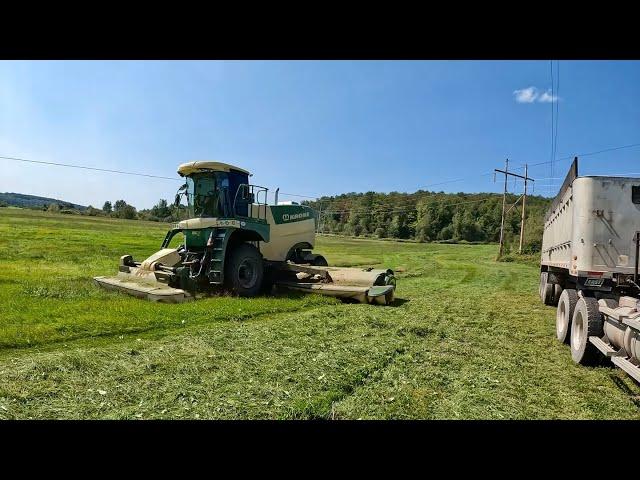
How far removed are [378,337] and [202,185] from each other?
21.2 ft

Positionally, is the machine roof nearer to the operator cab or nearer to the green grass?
the operator cab

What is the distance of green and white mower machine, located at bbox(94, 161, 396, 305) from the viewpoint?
1091 cm

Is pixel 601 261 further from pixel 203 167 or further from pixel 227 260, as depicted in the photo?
pixel 203 167

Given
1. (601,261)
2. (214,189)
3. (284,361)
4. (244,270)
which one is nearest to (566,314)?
(601,261)

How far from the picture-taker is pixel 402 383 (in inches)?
203

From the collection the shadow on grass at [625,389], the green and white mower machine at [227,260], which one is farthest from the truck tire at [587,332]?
the green and white mower machine at [227,260]

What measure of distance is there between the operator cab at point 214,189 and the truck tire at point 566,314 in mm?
7551

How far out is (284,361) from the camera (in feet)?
19.4

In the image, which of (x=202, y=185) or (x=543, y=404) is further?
(x=202, y=185)

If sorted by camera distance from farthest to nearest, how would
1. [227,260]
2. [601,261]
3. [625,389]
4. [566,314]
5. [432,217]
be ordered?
[432,217]
[227,260]
[566,314]
[601,261]
[625,389]

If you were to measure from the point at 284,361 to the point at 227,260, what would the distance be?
5760 mm
